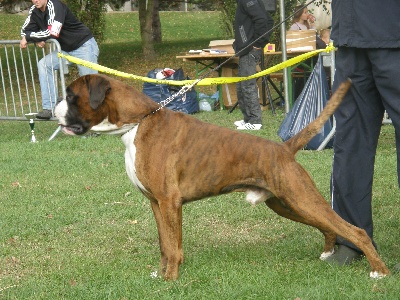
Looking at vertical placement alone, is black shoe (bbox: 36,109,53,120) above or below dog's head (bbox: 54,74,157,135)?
below

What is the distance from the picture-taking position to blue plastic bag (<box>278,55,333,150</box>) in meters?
9.91

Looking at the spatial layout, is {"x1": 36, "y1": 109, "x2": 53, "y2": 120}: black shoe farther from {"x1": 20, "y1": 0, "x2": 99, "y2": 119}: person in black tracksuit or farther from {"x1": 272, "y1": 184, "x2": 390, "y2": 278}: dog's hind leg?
{"x1": 272, "y1": 184, "x2": 390, "y2": 278}: dog's hind leg

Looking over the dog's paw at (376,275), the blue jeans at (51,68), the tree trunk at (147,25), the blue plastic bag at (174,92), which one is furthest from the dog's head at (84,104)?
the tree trunk at (147,25)

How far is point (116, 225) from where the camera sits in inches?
257

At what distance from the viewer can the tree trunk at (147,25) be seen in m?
A: 24.9

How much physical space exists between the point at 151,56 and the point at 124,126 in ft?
69.9

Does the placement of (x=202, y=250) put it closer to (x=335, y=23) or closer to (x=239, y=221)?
(x=239, y=221)

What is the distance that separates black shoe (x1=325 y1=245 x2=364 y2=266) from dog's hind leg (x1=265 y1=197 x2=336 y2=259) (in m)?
0.07

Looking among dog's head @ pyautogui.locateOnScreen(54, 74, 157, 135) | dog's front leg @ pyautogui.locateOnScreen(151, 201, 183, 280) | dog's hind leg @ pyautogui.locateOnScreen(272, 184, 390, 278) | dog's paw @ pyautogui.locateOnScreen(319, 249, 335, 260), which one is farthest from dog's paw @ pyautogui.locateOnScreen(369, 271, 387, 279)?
dog's head @ pyautogui.locateOnScreen(54, 74, 157, 135)

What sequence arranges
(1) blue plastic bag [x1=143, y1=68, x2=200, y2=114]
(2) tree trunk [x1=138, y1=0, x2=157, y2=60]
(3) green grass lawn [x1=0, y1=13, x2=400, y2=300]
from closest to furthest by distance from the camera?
(3) green grass lawn [x1=0, y1=13, x2=400, y2=300]
(1) blue plastic bag [x1=143, y1=68, x2=200, y2=114]
(2) tree trunk [x1=138, y1=0, x2=157, y2=60]

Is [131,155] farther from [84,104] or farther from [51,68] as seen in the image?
[51,68]

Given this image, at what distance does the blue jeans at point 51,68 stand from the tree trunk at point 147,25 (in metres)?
13.0

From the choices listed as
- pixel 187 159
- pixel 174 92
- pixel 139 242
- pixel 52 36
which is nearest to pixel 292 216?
pixel 187 159

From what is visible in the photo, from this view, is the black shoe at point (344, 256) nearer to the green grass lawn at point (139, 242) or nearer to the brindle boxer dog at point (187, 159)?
the green grass lawn at point (139, 242)
